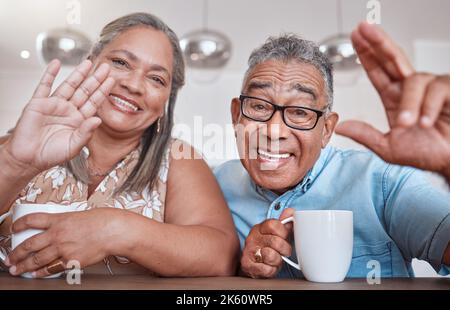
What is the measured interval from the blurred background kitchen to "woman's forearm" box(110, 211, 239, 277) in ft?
4.57

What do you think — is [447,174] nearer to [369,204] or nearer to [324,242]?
[324,242]

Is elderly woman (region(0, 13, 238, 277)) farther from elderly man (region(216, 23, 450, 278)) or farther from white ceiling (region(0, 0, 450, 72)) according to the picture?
white ceiling (region(0, 0, 450, 72))

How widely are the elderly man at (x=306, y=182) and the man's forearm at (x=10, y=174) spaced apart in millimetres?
398

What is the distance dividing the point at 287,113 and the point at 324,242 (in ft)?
1.27

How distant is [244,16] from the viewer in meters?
3.44

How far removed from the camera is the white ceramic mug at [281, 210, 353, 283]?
2.42 feet

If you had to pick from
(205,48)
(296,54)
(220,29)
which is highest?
(220,29)

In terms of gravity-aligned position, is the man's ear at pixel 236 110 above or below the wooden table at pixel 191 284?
above

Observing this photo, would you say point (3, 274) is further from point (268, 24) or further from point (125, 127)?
point (268, 24)

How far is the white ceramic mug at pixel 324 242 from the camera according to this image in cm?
74

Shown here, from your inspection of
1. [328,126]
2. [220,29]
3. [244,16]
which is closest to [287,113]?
[328,126]

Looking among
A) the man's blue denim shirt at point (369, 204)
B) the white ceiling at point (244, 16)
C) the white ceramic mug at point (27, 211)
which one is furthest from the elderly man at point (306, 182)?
the white ceiling at point (244, 16)

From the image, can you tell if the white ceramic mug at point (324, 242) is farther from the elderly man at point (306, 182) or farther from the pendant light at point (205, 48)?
the pendant light at point (205, 48)

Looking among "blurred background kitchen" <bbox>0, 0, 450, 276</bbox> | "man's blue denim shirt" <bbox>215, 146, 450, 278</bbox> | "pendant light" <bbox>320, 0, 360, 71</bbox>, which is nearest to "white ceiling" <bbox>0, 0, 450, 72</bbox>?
"blurred background kitchen" <bbox>0, 0, 450, 276</bbox>
